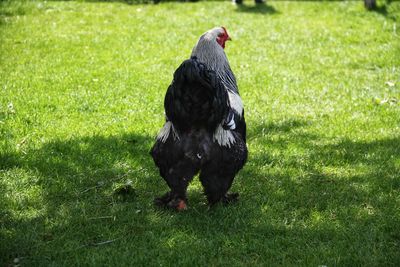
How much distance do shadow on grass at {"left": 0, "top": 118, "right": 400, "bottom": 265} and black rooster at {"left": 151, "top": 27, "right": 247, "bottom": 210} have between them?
0.41 metres

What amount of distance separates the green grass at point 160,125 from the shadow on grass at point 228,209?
2 centimetres

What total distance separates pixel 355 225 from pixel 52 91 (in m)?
5.06

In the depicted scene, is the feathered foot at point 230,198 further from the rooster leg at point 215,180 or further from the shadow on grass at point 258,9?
the shadow on grass at point 258,9

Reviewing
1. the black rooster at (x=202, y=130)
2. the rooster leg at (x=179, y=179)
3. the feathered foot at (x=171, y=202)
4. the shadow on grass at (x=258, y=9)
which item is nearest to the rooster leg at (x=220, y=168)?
the black rooster at (x=202, y=130)

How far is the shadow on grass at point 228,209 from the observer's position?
465 centimetres

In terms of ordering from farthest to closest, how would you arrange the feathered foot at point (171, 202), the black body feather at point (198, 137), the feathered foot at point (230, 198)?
the feathered foot at point (230, 198) → the feathered foot at point (171, 202) → the black body feather at point (198, 137)

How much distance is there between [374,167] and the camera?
6375 mm

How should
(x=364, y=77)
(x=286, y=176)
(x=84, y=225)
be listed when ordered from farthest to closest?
(x=364, y=77), (x=286, y=176), (x=84, y=225)

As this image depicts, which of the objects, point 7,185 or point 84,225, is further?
point 7,185

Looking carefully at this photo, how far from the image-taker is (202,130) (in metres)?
4.91

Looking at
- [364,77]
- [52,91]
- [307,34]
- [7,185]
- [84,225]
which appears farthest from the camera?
[307,34]

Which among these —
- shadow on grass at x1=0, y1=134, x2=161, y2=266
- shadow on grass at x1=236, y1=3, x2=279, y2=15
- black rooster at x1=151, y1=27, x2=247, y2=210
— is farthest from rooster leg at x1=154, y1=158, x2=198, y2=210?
shadow on grass at x1=236, y1=3, x2=279, y2=15

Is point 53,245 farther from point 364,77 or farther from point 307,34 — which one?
point 307,34

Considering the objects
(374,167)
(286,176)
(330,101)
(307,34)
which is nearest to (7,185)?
(286,176)
